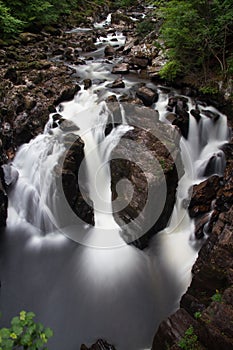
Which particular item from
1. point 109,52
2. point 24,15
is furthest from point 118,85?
point 24,15

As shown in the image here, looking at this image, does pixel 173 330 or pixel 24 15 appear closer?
pixel 173 330

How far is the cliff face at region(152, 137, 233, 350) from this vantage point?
3.49 meters

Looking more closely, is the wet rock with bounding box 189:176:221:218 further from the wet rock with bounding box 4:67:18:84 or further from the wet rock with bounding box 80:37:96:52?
the wet rock with bounding box 80:37:96:52

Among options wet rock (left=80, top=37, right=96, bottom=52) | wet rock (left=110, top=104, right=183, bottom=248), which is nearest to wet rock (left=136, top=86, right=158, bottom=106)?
wet rock (left=110, top=104, right=183, bottom=248)

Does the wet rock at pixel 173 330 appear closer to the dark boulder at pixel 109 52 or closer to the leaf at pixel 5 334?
the leaf at pixel 5 334

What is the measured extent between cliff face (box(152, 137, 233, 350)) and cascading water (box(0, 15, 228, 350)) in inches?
40.9

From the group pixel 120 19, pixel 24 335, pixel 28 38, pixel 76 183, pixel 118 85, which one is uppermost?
pixel 120 19

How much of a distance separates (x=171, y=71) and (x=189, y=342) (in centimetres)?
871

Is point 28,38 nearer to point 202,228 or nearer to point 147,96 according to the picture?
point 147,96

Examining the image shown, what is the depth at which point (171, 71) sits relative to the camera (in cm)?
988

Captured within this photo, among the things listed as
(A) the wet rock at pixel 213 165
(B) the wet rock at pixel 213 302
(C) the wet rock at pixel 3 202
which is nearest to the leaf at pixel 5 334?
(B) the wet rock at pixel 213 302

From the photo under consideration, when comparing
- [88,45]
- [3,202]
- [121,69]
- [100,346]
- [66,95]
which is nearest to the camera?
[100,346]

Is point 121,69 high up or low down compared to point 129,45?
down

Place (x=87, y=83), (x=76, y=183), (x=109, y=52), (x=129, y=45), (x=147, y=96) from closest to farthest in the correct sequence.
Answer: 1. (x=76, y=183)
2. (x=147, y=96)
3. (x=87, y=83)
4. (x=109, y=52)
5. (x=129, y=45)
